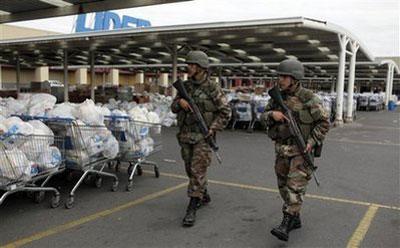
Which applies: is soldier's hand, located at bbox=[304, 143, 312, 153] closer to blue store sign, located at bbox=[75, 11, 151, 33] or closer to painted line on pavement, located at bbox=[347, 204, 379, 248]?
painted line on pavement, located at bbox=[347, 204, 379, 248]

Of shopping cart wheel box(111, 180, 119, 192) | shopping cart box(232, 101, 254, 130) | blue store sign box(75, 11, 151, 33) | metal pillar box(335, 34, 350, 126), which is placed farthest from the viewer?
blue store sign box(75, 11, 151, 33)

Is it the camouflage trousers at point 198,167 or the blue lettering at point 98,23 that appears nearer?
the camouflage trousers at point 198,167

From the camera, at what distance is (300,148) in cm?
407

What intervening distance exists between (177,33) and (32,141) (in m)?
9.86

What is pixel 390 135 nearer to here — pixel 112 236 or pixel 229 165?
pixel 229 165

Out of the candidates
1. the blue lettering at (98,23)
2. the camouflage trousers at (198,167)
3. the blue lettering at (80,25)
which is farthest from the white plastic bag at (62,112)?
the blue lettering at (98,23)

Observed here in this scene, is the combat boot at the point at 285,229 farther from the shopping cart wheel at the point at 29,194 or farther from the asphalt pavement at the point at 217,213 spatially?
the shopping cart wheel at the point at 29,194

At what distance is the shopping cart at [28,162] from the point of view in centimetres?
448

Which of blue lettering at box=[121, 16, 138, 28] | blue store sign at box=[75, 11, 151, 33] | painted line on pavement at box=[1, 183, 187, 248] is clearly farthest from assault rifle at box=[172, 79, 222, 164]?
blue lettering at box=[121, 16, 138, 28]

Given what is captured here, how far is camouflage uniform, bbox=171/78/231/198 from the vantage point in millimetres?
4699

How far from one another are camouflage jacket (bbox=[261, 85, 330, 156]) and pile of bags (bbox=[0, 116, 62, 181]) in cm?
278

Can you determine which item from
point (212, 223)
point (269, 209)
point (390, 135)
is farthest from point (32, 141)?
point (390, 135)

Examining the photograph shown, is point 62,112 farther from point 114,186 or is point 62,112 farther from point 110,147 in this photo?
Answer: point 114,186

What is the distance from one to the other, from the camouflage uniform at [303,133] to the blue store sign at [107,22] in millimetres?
53935
